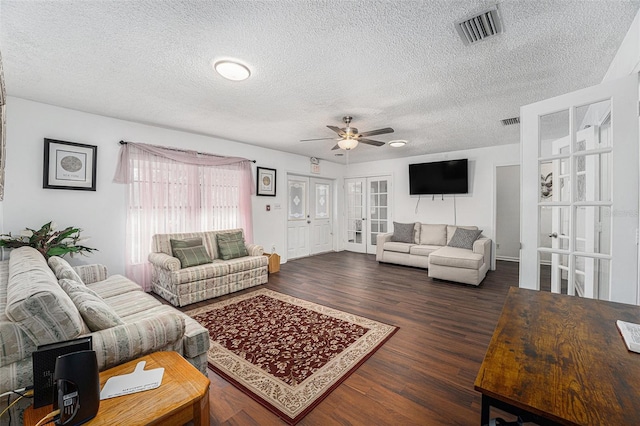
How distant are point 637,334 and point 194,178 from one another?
4692 mm

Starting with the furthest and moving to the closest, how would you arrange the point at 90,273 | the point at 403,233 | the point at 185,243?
the point at 403,233 → the point at 185,243 → the point at 90,273

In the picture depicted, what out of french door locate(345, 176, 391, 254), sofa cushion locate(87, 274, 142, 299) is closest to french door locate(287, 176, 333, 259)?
french door locate(345, 176, 391, 254)

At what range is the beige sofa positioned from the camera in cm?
412

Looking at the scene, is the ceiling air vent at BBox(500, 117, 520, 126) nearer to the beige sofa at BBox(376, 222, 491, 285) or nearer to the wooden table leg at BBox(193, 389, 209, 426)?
the beige sofa at BBox(376, 222, 491, 285)

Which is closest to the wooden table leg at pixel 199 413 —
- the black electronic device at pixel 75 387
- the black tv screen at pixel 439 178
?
the black electronic device at pixel 75 387

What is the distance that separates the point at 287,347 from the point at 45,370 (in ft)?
5.40

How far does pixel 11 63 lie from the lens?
7.04 ft

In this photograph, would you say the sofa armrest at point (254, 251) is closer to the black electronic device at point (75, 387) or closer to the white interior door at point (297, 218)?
the white interior door at point (297, 218)

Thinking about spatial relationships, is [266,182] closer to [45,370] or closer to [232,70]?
[232,70]

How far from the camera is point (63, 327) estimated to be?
1.19m

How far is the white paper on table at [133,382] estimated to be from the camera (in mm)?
1095

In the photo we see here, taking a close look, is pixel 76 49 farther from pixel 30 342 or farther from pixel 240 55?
pixel 30 342

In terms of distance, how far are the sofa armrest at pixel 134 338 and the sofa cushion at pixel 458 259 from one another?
13.0ft

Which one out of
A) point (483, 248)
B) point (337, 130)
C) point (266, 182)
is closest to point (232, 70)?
point (337, 130)
